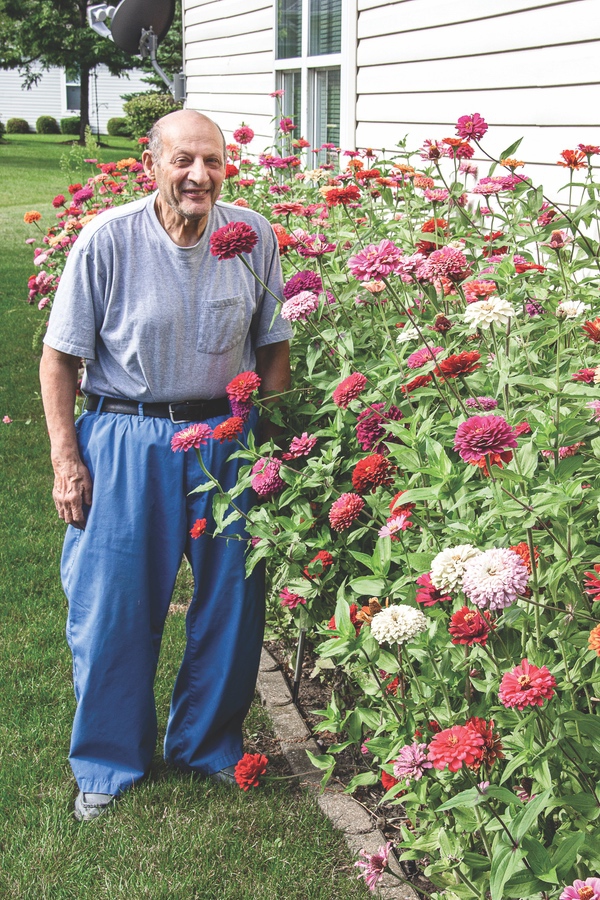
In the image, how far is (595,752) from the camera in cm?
151

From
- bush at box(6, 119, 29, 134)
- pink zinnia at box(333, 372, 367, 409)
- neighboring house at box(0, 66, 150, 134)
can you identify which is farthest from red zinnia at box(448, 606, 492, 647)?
neighboring house at box(0, 66, 150, 134)

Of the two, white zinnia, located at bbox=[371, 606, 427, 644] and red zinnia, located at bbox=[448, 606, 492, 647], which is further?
white zinnia, located at bbox=[371, 606, 427, 644]

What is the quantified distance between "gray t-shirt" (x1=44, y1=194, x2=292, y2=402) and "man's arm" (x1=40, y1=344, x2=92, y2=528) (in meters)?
0.06

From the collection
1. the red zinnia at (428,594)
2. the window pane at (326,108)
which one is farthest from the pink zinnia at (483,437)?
the window pane at (326,108)

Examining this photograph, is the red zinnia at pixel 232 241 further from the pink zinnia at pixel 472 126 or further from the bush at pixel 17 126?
the bush at pixel 17 126

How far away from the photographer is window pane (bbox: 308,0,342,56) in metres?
5.60

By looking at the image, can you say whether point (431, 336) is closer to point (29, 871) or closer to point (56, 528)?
point (29, 871)

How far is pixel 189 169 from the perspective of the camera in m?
2.25

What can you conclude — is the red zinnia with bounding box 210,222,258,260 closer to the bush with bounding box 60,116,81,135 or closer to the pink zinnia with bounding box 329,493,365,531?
the pink zinnia with bounding box 329,493,365,531

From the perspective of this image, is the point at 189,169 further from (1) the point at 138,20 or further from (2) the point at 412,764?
(1) the point at 138,20

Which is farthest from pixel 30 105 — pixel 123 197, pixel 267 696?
pixel 267 696

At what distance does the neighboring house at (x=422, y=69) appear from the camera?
353cm

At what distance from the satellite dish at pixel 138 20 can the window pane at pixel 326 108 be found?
210 centimetres

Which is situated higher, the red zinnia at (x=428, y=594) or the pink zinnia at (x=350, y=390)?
the pink zinnia at (x=350, y=390)
